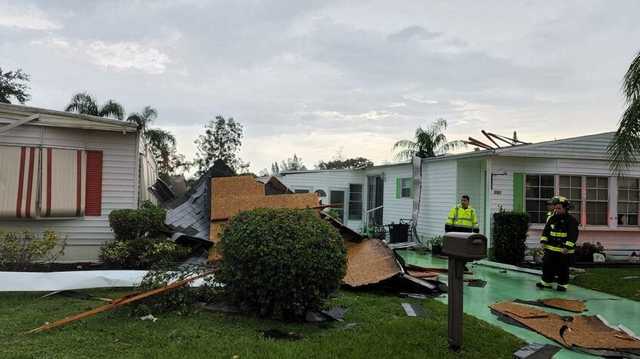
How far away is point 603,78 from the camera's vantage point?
506 inches

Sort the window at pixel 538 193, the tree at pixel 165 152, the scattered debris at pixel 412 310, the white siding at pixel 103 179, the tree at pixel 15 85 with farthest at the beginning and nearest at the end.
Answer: the tree at pixel 15 85
the tree at pixel 165 152
the window at pixel 538 193
the white siding at pixel 103 179
the scattered debris at pixel 412 310

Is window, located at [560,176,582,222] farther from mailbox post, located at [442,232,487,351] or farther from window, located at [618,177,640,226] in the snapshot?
mailbox post, located at [442,232,487,351]

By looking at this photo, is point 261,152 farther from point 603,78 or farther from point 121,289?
point 121,289

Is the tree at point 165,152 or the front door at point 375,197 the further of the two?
the tree at point 165,152

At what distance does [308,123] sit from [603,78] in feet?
45.9

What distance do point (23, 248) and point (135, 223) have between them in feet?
5.70

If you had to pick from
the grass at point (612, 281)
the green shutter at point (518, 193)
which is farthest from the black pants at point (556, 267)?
the green shutter at point (518, 193)

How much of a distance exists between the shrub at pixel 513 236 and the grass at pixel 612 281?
1.47m

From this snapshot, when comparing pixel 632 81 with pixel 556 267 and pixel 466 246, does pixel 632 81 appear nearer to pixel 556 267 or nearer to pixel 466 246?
pixel 556 267

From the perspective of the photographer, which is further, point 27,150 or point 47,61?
point 47,61

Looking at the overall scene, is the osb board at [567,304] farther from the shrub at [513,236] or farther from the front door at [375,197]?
the front door at [375,197]

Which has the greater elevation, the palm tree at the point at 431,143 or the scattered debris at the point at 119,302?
the palm tree at the point at 431,143

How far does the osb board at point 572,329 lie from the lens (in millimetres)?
5203

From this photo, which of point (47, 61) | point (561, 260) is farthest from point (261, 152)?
point (561, 260)
